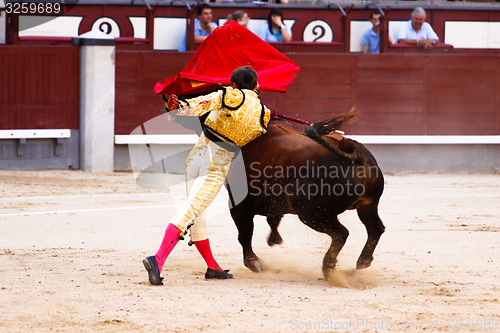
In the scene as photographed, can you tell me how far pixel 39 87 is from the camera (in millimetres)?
8672

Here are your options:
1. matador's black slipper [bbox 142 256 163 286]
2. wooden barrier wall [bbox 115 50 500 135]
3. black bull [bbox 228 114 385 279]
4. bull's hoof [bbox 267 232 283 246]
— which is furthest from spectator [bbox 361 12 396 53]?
matador's black slipper [bbox 142 256 163 286]

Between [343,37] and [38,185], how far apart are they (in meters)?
3.79

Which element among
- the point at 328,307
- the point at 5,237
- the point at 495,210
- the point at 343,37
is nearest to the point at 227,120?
the point at 328,307

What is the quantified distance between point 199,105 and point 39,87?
5.36 m

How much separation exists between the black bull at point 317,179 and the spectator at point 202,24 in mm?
4910

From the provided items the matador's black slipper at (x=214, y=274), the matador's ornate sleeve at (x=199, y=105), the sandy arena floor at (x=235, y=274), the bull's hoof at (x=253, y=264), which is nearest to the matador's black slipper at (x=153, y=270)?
the sandy arena floor at (x=235, y=274)

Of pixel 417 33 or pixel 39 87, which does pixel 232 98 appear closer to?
pixel 39 87

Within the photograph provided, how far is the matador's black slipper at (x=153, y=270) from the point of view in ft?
12.5

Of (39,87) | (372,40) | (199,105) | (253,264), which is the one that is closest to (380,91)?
(372,40)

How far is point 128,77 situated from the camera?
8.92 m

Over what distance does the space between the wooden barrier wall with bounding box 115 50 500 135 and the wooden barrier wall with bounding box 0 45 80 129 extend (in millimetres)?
498

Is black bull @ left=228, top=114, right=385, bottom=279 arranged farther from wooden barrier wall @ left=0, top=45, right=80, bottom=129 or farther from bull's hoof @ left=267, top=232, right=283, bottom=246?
wooden barrier wall @ left=0, top=45, right=80, bottom=129

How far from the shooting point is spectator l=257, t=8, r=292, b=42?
905cm

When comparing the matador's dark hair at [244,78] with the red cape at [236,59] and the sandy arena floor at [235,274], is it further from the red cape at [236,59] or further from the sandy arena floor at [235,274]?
the sandy arena floor at [235,274]
